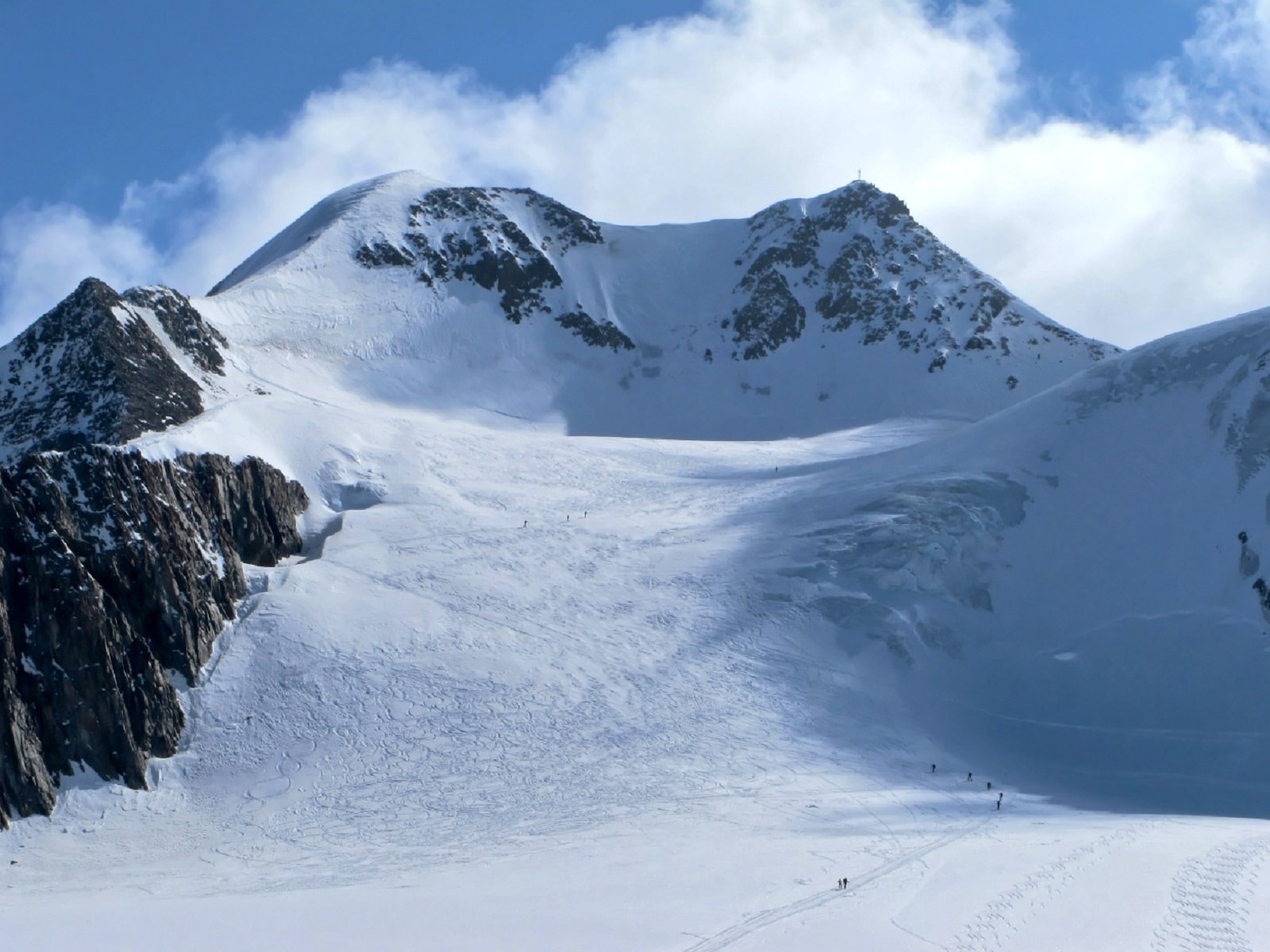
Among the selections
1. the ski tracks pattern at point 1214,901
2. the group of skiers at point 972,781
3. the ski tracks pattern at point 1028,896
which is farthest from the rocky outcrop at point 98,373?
the ski tracks pattern at point 1214,901

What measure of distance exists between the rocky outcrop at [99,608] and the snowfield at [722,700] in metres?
1.15

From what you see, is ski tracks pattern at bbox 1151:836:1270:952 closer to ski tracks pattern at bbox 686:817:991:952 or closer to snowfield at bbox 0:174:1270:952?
snowfield at bbox 0:174:1270:952

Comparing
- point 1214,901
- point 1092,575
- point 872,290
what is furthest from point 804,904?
point 872,290

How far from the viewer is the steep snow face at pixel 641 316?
101 metres

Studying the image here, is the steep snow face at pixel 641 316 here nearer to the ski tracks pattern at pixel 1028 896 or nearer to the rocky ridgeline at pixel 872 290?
the rocky ridgeline at pixel 872 290

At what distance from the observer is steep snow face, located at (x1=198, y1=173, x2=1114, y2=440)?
100562mm

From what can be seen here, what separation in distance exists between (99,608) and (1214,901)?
34840 mm

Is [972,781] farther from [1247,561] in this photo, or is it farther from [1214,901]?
[1247,561]

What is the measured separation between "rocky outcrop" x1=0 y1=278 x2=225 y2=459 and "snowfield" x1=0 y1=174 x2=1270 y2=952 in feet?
10.9

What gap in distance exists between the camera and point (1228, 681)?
57.1m

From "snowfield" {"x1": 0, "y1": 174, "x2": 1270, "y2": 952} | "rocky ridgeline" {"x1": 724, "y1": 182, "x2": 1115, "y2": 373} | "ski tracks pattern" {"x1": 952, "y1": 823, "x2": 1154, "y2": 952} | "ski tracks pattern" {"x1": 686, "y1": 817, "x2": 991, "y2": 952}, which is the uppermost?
"rocky ridgeline" {"x1": 724, "y1": 182, "x2": 1115, "y2": 373}

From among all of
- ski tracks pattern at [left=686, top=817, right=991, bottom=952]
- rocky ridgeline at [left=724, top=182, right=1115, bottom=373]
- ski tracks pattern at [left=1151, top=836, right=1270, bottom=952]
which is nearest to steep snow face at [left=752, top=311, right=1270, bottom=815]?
ski tracks pattern at [left=1151, top=836, right=1270, bottom=952]

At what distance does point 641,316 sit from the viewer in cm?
11875

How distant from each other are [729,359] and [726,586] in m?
52.7
